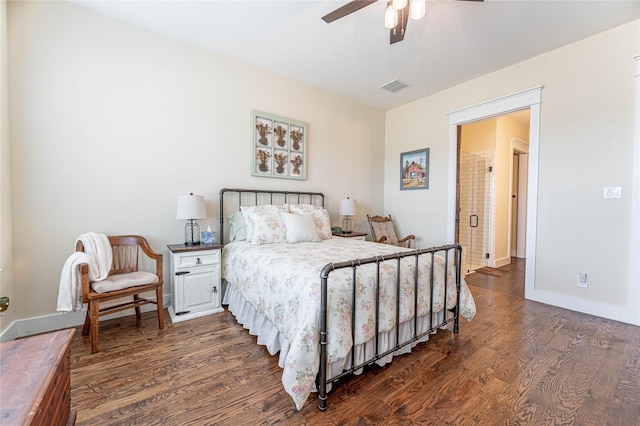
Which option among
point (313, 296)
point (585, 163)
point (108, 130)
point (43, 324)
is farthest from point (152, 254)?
point (585, 163)

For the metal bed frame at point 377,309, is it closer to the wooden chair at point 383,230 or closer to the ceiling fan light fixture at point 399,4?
the ceiling fan light fixture at point 399,4

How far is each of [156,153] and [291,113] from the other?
6.00 feet

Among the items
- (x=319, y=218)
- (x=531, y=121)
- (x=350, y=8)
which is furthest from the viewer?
(x=319, y=218)

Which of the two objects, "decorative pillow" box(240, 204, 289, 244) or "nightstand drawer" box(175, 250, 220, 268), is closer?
"nightstand drawer" box(175, 250, 220, 268)

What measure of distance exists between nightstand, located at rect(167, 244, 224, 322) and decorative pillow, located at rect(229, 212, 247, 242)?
1.00ft

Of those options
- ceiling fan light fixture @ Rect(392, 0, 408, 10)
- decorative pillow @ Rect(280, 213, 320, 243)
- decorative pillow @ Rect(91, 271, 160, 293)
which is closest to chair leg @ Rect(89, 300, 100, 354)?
decorative pillow @ Rect(91, 271, 160, 293)

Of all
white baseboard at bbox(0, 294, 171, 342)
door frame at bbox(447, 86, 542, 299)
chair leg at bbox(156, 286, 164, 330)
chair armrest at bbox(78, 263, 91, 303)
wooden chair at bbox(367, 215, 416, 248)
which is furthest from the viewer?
wooden chair at bbox(367, 215, 416, 248)

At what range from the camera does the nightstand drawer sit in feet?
8.59

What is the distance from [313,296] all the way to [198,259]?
167 centimetres

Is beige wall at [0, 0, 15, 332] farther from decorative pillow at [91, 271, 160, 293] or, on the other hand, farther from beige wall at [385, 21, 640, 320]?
beige wall at [385, 21, 640, 320]

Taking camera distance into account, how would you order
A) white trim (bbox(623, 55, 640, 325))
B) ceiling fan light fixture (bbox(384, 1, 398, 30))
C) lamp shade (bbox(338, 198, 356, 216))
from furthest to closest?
1. lamp shade (bbox(338, 198, 356, 216))
2. white trim (bbox(623, 55, 640, 325))
3. ceiling fan light fixture (bbox(384, 1, 398, 30))

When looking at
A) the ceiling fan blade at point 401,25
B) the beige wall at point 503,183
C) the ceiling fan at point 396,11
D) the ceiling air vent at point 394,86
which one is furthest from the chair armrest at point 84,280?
the beige wall at point 503,183

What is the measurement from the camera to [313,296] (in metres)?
1.55

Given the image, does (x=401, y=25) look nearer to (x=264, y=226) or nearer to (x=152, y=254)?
(x=264, y=226)
